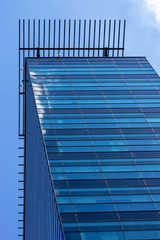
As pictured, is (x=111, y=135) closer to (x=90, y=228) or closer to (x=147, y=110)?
(x=147, y=110)

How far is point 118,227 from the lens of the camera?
160 ft

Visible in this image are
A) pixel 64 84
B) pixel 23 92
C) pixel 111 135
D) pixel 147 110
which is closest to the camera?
pixel 111 135

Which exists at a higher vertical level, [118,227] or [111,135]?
[111,135]

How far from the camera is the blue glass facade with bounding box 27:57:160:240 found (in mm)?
50094

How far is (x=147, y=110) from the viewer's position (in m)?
71.0

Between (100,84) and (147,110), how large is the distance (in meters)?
8.29

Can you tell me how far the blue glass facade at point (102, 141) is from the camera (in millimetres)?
50094

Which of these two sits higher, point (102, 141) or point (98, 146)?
point (102, 141)

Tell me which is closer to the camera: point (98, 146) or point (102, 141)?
Answer: point (98, 146)

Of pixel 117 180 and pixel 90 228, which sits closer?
pixel 90 228

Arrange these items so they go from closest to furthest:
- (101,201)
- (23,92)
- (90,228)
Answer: (90,228), (101,201), (23,92)

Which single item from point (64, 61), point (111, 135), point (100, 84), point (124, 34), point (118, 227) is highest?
point (124, 34)

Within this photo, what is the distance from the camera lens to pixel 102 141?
6272cm

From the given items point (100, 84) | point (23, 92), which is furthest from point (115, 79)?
point (23, 92)
